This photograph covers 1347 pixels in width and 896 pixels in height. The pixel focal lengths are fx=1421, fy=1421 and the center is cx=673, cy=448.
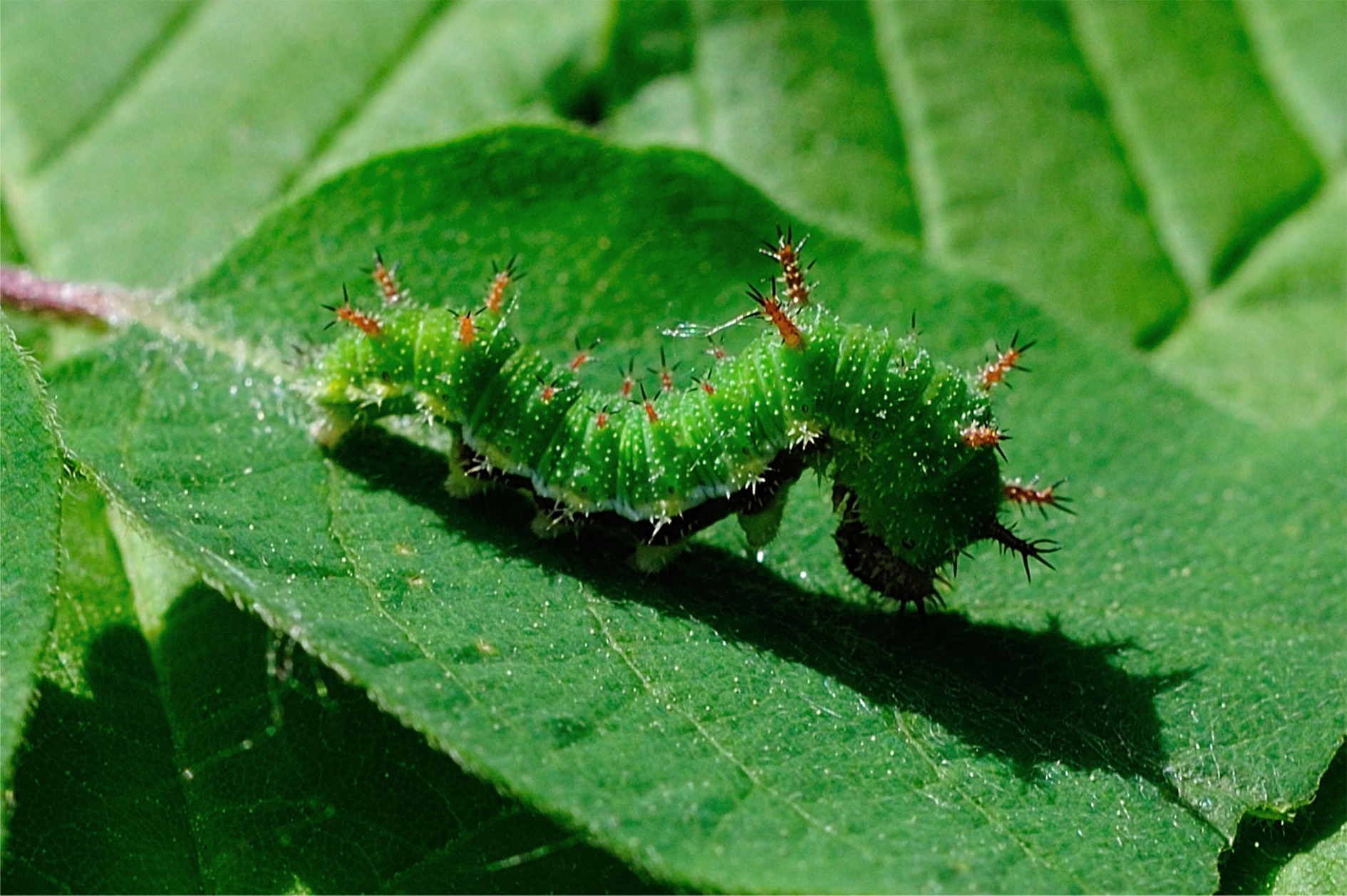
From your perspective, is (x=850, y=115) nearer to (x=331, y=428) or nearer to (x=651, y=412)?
(x=651, y=412)

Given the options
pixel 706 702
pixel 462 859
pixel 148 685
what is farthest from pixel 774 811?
pixel 148 685

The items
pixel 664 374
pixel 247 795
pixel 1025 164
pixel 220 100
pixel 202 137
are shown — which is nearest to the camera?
pixel 247 795

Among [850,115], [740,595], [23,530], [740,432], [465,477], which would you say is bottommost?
[740,595]

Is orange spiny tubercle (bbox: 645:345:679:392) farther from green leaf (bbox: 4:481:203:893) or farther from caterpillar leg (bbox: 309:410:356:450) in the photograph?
green leaf (bbox: 4:481:203:893)

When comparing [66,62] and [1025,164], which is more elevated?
[66,62]

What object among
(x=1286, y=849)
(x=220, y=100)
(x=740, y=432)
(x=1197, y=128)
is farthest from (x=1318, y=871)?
(x=220, y=100)

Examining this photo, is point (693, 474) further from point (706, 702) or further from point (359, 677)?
point (359, 677)

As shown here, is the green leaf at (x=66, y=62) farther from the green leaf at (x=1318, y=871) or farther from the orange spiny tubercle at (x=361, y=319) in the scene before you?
the green leaf at (x=1318, y=871)
